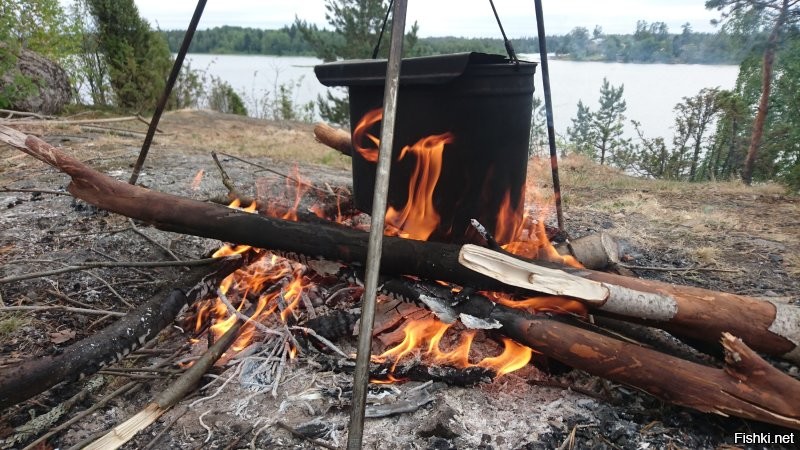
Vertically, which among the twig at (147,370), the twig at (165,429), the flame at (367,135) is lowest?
the twig at (165,429)

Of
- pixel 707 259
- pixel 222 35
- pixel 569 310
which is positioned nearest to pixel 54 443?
pixel 569 310

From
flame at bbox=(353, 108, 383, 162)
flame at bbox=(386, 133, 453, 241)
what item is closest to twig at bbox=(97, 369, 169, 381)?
flame at bbox=(386, 133, 453, 241)

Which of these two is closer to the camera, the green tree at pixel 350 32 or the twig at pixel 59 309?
the twig at pixel 59 309

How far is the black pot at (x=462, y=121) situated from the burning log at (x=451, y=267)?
355 mm

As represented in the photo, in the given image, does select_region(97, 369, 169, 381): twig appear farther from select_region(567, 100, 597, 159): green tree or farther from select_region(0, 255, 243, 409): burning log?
select_region(567, 100, 597, 159): green tree

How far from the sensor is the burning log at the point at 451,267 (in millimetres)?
1763

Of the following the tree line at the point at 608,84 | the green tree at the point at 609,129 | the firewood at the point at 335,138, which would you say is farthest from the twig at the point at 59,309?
the green tree at the point at 609,129

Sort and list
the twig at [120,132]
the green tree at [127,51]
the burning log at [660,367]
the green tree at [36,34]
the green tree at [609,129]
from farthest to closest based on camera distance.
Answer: the green tree at [609,129]
the green tree at [127,51]
the twig at [120,132]
the green tree at [36,34]
the burning log at [660,367]

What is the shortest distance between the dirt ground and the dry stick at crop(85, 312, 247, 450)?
5cm

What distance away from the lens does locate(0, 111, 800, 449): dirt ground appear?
5.62ft

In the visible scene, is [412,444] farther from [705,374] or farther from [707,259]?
[707,259]

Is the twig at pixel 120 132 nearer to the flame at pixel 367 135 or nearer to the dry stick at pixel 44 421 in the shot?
the flame at pixel 367 135

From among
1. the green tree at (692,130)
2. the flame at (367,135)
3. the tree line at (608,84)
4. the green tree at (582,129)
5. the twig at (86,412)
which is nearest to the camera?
→ the twig at (86,412)

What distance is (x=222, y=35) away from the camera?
2511 cm
